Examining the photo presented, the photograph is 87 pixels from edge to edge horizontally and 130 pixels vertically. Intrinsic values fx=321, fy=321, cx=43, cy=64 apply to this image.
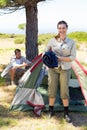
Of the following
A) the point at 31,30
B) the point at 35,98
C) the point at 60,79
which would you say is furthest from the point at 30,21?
the point at 60,79

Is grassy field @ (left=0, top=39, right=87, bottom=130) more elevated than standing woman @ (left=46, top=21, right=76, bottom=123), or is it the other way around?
standing woman @ (left=46, top=21, right=76, bottom=123)

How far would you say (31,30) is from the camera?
823cm

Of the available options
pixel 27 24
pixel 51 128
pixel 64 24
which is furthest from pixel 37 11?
pixel 51 128

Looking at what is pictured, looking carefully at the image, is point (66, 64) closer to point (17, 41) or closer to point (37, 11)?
point (37, 11)

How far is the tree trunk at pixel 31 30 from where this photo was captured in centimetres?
804

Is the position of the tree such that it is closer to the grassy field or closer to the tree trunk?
the tree trunk

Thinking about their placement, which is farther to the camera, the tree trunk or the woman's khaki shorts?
the tree trunk

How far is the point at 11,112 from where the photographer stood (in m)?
5.79

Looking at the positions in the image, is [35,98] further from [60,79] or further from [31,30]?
[31,30]

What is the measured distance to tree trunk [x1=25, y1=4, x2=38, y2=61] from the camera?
8.04 meters

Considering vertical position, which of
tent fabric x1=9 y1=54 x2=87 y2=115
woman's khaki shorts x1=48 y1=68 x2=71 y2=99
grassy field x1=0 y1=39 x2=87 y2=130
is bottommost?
grassy field x1=0 y1=39 x2=87 y2=130

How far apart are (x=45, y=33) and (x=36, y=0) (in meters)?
16.4

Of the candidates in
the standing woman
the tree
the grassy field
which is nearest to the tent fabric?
the grassy field

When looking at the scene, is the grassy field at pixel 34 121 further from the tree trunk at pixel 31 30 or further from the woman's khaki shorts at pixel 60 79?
the tree trunk at pixel 31 30
